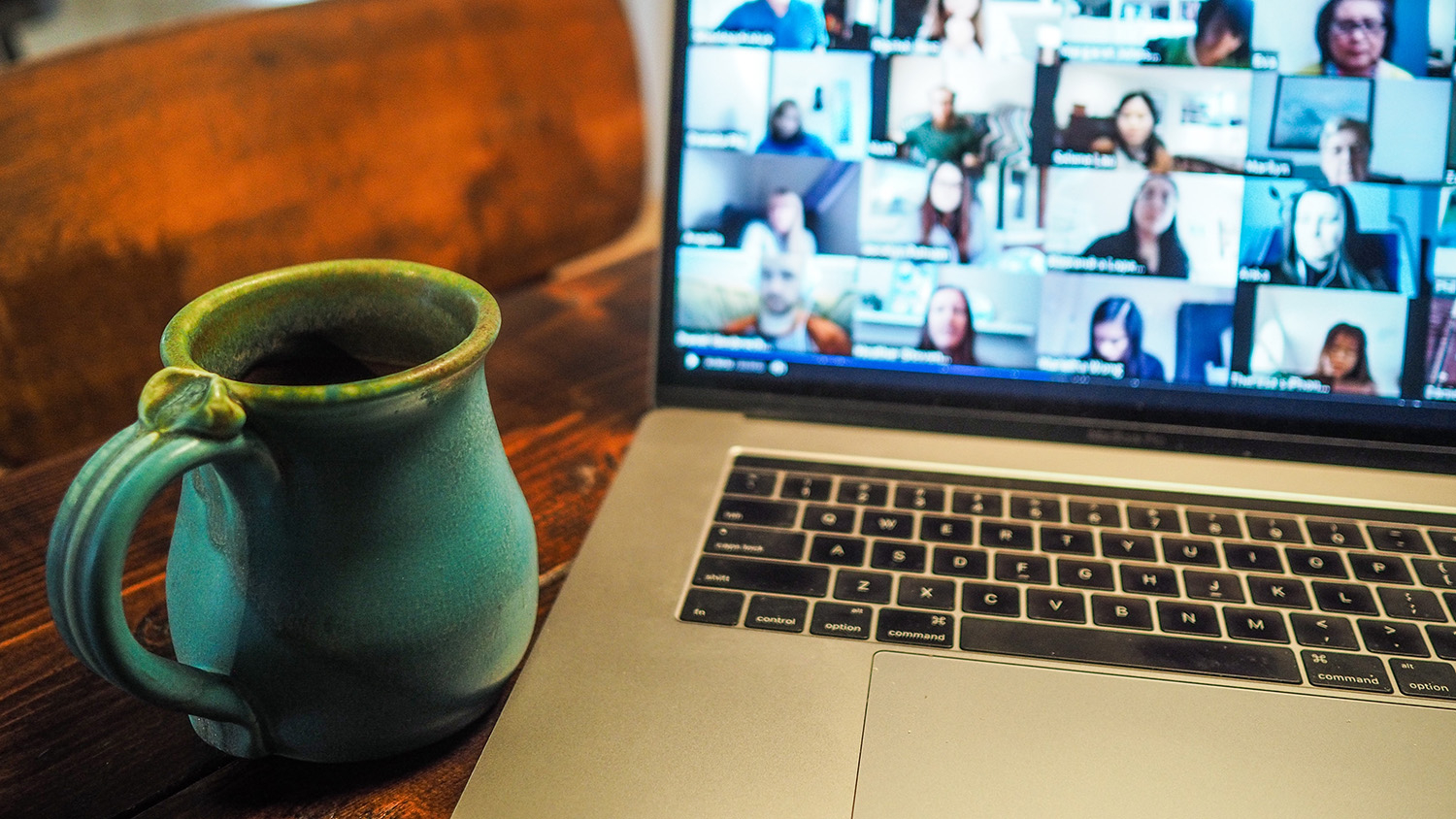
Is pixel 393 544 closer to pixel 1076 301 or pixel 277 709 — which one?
pixel 277 709

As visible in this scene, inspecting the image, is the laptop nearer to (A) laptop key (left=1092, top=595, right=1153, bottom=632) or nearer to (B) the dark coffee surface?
(A) laptop key (left=1092, top=595, right=1153, bottom=632)

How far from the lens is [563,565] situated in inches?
19.1

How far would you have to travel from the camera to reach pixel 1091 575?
0.44 metres

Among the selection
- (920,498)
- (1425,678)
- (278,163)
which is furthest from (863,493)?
(278,163)

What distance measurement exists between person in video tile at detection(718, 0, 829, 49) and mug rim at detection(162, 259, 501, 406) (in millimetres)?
245

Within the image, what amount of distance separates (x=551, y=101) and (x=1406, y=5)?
0.87 m

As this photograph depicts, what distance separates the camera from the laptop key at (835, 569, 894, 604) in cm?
43

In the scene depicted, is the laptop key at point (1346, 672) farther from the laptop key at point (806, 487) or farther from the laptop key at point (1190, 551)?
the laptop key at point (806, 487)

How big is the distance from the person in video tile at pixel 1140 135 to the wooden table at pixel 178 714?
0.99ft

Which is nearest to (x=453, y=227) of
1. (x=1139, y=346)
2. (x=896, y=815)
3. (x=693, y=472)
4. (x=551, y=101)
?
(x=551, y=101)

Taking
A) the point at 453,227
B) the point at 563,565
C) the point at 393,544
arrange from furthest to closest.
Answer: the point at 453,227 → the point at 563,565 → the point at 393,544

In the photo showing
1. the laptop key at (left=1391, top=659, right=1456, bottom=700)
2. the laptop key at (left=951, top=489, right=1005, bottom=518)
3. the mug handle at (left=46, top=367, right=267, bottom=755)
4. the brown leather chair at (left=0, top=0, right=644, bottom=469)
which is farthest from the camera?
the brown leather chair at (left=0, top=0, right=644, bottom=469)

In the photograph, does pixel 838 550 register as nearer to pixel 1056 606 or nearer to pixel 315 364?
pixel 1056 606

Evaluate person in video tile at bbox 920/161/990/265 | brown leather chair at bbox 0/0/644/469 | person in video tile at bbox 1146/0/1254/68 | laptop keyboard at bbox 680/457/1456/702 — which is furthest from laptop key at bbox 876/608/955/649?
brown leather chair at bbox 0/0/644/469
